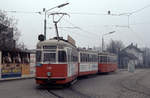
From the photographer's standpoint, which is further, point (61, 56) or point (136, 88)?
point (136, 88)

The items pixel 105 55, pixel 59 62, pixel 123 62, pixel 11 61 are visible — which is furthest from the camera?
pixel 123 62

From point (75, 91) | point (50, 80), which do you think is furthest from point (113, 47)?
point (75, 91)

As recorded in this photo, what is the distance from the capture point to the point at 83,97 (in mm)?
11336

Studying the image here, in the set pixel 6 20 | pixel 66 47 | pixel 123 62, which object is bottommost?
pixel 123 62

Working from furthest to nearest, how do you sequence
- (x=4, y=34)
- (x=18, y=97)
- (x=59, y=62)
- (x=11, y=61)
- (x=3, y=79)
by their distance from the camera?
(x=4, y=34) < (x=11, y=61) < (x=3, y=79) < (x=59, y=62) < (x=18, y=97)

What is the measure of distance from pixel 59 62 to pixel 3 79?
8.18m

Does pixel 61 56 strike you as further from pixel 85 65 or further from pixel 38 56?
pixel 85 65

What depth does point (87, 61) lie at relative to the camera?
23.7 meters

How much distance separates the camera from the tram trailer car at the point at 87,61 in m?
21.7

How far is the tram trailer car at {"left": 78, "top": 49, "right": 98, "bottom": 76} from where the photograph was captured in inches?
853

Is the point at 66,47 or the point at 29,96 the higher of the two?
the point at 66,47

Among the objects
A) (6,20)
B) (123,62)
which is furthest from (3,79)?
(123,62)

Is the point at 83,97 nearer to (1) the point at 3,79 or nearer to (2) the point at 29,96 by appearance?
(2) the point at 29,96

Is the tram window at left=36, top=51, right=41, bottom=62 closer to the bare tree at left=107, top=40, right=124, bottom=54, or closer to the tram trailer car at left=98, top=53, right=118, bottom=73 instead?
the tram trailer car at left=98, top=53, right=118, bottom=73
